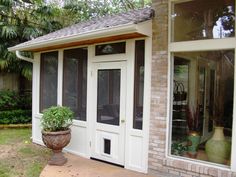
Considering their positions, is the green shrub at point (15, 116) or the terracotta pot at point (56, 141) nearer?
the terracotta pot at point (56, 141)

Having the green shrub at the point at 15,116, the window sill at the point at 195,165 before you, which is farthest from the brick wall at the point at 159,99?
the green shrub at the point at 15,116

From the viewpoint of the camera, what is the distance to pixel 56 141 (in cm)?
554

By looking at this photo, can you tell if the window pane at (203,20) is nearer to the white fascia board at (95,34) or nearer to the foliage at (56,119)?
the white fascia board at (95,34)

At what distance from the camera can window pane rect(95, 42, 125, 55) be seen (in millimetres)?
5507

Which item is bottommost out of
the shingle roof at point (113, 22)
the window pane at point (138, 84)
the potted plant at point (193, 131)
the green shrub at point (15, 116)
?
the green shrub at point (15, 116)

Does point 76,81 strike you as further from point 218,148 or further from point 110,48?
point 218,148

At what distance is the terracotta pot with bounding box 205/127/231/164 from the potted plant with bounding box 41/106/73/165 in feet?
9.41

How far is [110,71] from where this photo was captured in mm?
5688

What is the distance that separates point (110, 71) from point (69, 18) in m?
9.22

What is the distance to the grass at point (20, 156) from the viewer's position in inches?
208

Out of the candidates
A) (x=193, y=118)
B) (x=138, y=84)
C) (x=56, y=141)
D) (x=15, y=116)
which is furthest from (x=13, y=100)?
(x=193, y=118)

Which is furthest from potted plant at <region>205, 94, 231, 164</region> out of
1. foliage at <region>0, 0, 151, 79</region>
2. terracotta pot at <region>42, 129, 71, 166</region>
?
foliage at <region>0, 0, 151, 79</region>

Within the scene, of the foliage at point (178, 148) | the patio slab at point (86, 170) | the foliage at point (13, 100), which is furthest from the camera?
the foliage at point (13, 100)

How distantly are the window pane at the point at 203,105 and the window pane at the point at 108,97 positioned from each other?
50.8 inches
